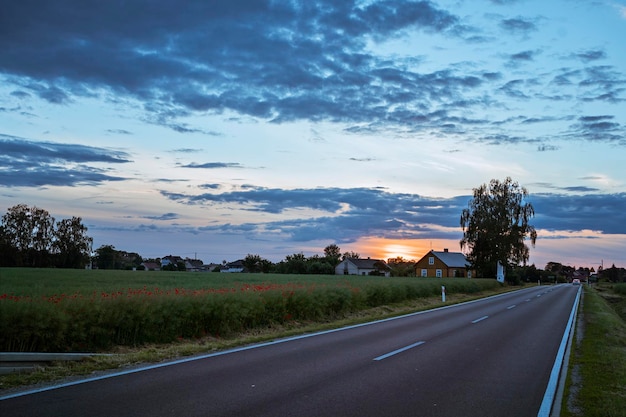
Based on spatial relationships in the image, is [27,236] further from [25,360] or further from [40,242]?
[25,360]

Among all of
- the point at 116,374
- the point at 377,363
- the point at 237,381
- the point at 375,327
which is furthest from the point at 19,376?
the point at 375,327

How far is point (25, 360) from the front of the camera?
8977mm

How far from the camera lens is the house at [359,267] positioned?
130 meters

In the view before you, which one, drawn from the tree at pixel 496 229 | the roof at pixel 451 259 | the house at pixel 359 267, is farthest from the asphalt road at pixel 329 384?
the house at pixel 359 267

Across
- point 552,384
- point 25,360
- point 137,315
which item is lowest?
point 552,384

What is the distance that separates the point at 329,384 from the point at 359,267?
127 metres

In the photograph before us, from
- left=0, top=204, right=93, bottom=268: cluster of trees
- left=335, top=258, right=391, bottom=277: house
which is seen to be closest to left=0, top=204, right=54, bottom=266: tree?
left=0, top=204, right=93, bottom=268: cluster of trees

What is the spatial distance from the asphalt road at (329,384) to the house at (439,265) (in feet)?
312

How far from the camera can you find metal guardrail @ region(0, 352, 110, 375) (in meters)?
8.65

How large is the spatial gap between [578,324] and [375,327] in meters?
9.08

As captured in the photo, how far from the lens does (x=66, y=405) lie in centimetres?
679

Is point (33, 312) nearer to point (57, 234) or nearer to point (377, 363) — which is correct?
point (377, 363)

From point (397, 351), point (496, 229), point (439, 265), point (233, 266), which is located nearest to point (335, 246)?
point (233, 266)

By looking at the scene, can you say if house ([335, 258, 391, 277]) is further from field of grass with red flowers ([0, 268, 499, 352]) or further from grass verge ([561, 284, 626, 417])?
grass verge ([561, 284, 626, 417])
